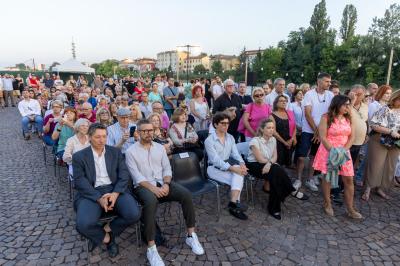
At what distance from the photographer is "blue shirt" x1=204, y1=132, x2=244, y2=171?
4.08 m

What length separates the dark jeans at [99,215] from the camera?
2822 millimetres

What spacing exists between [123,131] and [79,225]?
2.02 meters

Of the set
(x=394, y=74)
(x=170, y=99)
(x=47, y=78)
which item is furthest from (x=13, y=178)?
(x=394, y=74)

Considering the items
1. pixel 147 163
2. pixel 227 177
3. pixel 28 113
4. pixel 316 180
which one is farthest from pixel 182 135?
pixel 28 113

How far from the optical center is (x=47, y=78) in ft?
57.4

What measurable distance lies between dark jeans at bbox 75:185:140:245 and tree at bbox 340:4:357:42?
2334 inches

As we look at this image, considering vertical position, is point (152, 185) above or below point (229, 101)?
below

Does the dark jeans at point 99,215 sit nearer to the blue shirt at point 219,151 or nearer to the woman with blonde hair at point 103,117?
the blue shirt at point 219,151

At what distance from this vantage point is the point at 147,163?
3490 mm

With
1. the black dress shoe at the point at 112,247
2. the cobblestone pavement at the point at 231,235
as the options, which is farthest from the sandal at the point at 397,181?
the black dress shoe at the point at 112,247

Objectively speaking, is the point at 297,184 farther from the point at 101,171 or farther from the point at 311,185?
the point at 101,171

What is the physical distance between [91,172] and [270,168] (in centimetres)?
243

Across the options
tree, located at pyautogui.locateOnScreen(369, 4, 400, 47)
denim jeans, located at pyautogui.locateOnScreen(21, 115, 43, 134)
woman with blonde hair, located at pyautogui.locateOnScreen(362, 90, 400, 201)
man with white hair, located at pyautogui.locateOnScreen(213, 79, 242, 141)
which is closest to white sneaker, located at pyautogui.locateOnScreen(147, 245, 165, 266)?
man with white hair, located at pyautogui.locateOnScreen(213, 79, 242, 141)

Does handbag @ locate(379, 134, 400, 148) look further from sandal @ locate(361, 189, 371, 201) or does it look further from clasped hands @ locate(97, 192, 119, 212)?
clasped hands @ locate(97, 192, 119, 212)
